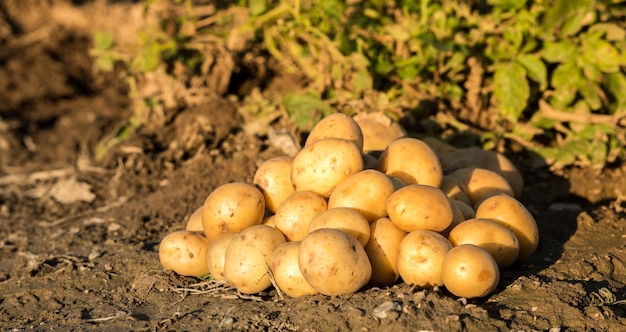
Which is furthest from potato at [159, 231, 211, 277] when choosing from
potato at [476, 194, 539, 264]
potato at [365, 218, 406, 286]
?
potato at [476, 194, 539, 264]

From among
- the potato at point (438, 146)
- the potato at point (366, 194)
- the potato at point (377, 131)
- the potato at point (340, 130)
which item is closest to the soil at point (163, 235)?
the potato at point (366, 194)

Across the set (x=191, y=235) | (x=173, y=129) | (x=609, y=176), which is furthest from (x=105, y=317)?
(x=609, y=176)

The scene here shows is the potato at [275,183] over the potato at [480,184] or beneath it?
over

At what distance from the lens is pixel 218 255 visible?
3072mm

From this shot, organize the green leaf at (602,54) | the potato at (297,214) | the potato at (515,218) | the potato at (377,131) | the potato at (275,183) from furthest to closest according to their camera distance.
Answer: the green leaf at (602,54), the potato at (377,131), the potato at (275,183), the potato at (515,218), the potato at (297,214)

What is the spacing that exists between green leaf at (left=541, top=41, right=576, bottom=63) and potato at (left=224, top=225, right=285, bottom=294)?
2314mm

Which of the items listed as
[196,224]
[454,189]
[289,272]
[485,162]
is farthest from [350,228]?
[485,162]

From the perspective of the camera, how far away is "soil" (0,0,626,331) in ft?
8.75

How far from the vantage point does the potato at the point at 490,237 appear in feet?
9.48

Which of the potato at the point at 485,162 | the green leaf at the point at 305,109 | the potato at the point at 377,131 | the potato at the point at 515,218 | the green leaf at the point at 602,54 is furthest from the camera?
the green leaf at the point at 305,109

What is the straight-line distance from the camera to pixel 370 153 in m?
3.59

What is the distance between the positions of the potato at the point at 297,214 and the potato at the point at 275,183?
0.17 meters

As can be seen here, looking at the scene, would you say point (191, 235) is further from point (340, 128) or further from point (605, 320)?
point (605, 320)

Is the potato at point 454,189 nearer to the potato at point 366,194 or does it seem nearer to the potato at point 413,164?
the potato at point 413,164
